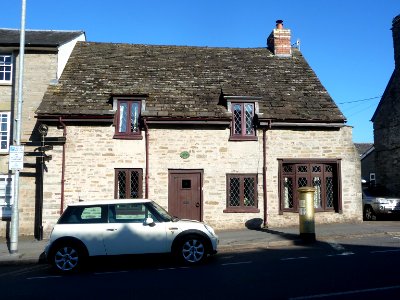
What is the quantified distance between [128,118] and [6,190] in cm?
541

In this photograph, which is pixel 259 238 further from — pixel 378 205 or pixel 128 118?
pixel 378 205

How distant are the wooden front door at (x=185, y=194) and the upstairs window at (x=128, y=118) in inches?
85.2

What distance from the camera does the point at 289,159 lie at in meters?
16.0

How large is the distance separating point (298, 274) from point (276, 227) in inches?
309

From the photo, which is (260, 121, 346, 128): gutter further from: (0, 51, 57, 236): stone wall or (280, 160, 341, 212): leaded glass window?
(0, 51, 57, 236): stone wall

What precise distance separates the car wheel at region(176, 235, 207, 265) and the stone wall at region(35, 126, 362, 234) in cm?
605

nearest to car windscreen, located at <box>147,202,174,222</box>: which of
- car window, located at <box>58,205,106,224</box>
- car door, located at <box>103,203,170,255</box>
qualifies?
car door, located at <box>103,203,170,255</box>

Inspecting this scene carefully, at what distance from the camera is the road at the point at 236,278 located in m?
6.71

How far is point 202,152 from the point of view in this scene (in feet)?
51.5

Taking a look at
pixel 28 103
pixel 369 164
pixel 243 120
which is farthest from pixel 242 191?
pixel 369 164

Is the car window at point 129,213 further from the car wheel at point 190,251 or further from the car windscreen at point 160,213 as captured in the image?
the car wheel at point 190,251

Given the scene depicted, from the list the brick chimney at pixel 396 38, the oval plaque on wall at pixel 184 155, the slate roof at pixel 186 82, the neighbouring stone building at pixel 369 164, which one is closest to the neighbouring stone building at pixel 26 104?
Answer: the slate roof at pixel 186 82

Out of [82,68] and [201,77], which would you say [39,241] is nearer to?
[82,68]

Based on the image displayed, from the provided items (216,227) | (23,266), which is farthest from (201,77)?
(23,266)
